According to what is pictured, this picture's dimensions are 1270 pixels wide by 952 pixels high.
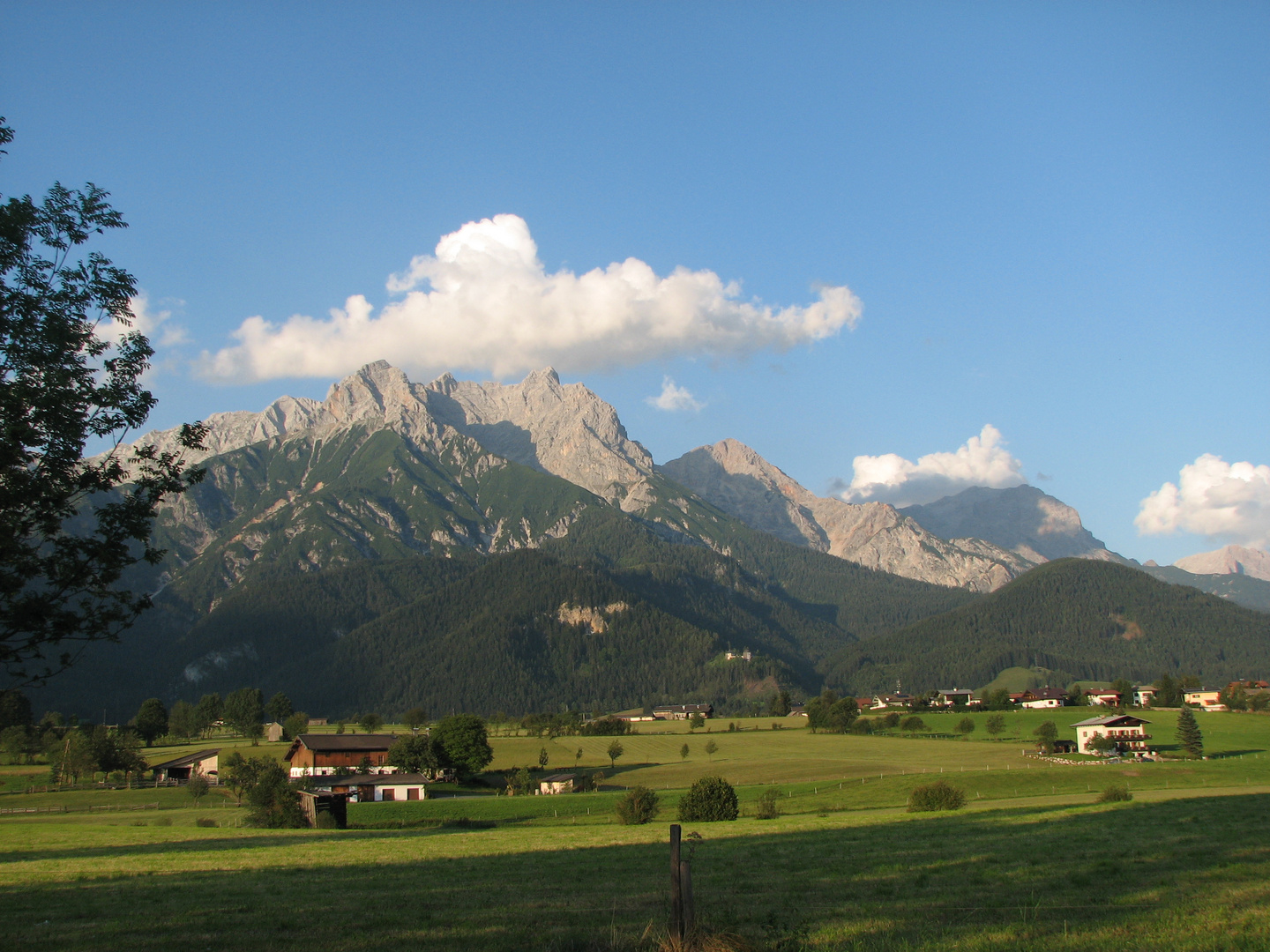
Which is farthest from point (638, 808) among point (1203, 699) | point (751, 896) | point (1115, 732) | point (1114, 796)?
point (1203, 699)

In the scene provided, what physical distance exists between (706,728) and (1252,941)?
165m

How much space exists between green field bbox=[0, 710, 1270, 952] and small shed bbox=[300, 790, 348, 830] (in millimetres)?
4256

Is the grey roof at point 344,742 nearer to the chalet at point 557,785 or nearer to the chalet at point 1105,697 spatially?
the chalet at point 557,785

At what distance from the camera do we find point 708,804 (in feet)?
182

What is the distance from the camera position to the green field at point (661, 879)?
1680 cm

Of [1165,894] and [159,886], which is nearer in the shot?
[1165,894]

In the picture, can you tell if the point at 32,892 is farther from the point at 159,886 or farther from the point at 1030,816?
the point at 1030,816

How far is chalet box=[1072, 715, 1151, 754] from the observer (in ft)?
379

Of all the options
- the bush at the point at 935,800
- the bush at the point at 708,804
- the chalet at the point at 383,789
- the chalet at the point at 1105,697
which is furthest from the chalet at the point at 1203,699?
the bush at the point at 708,804

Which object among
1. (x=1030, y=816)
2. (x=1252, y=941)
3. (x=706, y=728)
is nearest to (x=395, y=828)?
(x=1030, y=816)

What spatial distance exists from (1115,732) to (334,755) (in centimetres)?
9934

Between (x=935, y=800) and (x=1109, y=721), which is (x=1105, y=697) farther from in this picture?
(x=935, y=800)

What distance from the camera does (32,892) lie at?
27.7 metres

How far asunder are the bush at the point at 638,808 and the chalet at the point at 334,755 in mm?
54908
